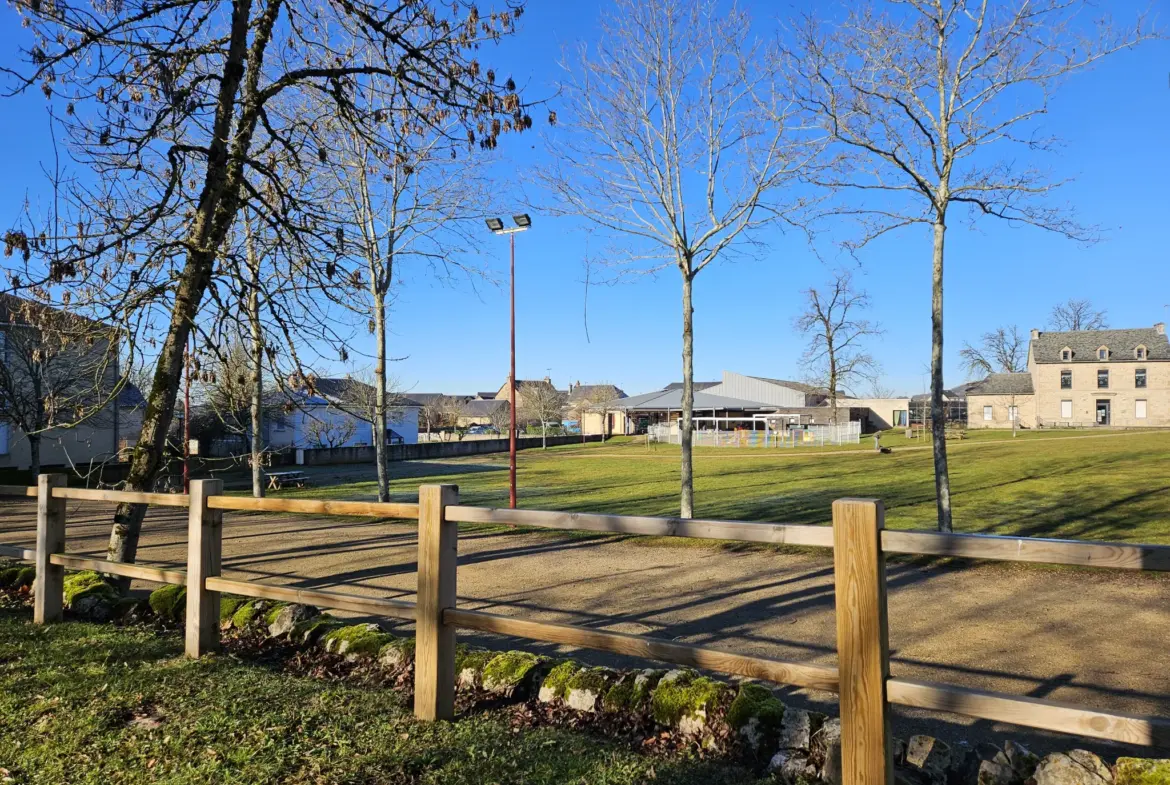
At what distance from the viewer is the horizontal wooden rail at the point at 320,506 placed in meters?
4.14

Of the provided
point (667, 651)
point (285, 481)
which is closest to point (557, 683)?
point (667, 651)

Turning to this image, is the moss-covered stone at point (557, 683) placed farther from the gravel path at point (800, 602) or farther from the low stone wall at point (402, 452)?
the low stone wall at point (402, 452)

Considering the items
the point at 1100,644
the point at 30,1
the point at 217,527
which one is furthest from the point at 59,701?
the point at 1100,644

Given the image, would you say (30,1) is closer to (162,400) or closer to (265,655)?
(162,400)

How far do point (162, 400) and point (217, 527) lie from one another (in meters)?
2.53

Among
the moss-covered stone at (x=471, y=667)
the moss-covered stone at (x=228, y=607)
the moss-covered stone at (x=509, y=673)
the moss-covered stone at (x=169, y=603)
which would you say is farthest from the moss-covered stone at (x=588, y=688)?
the moss-covered stone at (x=169, y=603)

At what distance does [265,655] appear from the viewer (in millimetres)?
5246

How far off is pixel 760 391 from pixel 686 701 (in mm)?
83696

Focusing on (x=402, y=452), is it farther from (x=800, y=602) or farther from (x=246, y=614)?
(x=246, y=614)

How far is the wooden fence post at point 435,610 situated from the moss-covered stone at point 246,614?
2.47m

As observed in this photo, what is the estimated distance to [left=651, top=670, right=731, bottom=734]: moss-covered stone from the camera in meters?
3.72

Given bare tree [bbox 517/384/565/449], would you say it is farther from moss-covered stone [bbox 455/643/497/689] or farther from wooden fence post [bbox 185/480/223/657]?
moss-covered stone [bbox 455/643/497/689]

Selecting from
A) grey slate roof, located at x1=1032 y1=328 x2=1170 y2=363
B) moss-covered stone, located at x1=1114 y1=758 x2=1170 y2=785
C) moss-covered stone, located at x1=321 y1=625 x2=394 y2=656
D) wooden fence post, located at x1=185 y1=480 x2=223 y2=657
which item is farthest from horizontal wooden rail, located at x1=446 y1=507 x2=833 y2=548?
grey slate roof, located at x1=1032 y1=328 x2=1170 y2=363

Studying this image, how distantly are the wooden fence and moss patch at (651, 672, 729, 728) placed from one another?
0.64 meters
